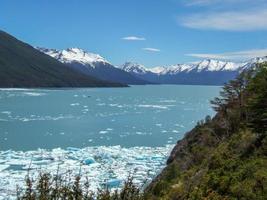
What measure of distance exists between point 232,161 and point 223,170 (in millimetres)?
1166

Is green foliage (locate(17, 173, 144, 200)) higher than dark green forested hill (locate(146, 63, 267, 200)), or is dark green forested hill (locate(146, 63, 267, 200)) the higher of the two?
green foliage (locate(17, 173, 144, 200))

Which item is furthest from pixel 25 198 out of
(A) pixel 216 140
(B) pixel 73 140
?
(B) pixel 73 140

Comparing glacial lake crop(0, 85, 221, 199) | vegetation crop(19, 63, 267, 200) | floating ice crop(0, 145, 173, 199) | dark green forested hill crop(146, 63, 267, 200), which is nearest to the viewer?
vegetation crop(19, 63, 267, 200)

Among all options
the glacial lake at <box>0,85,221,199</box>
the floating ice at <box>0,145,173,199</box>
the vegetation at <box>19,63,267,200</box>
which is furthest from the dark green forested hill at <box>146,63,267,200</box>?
the floating ice at <box>0,145,173,199</box>

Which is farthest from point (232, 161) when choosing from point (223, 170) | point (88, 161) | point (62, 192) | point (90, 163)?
point (88, 161)

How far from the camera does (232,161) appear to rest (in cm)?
1861

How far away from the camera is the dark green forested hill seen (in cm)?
1375

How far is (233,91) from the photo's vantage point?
42188mm

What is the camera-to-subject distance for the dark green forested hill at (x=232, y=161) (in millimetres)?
13748

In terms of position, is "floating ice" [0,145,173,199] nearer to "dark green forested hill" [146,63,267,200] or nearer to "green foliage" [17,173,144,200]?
"dark green forested hill" [146,63,267,200]

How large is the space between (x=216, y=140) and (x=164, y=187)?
11734 mm

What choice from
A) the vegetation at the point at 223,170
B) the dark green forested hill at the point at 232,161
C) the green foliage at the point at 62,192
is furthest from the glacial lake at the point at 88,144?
the green foliage at the point at 62,192

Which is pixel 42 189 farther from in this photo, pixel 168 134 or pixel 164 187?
pixel 168 134

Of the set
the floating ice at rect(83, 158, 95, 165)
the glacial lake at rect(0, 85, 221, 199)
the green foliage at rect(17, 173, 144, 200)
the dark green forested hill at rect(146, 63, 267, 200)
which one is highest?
the green foliage at rect(17, 173, 144, 200)
